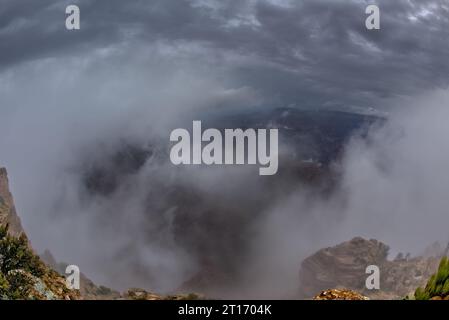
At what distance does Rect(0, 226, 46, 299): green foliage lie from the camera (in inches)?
700

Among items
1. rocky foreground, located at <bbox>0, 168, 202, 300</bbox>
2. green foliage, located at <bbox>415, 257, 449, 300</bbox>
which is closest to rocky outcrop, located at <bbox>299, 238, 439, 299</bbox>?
green foliage, located at <bbox>415, 257, 449, 300</bbox>

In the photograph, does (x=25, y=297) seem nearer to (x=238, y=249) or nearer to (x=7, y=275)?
(x=7, y=275)

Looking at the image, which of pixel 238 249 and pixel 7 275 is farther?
pixel 238 249

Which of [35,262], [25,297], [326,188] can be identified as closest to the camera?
[25,297]

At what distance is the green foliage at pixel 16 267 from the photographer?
700 inches

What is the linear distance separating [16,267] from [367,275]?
71.2ft

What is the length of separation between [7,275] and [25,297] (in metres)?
1.40

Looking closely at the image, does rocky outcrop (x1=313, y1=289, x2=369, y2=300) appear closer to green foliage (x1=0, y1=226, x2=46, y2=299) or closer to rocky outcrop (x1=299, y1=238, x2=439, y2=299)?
rocky outcrop (x1=299, y1=238, x2=439, y2=299)

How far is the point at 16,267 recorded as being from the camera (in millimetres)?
18516

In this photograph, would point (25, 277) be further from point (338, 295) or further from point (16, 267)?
point (338, 295)

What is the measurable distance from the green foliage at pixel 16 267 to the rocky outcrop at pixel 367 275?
19975 mm
